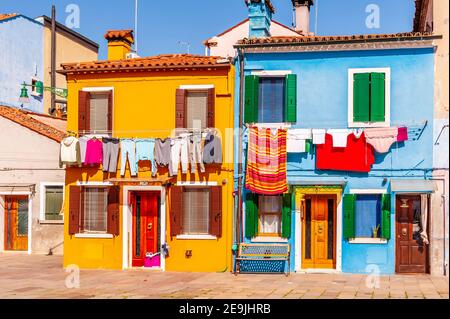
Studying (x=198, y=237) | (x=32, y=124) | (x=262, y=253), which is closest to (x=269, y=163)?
(x=262, y=253)

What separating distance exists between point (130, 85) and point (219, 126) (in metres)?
2.99

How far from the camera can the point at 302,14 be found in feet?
104

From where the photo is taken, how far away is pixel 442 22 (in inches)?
700

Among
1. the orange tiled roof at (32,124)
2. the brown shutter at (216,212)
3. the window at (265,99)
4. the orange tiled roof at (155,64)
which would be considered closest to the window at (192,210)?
the brown shutter at (216,212)

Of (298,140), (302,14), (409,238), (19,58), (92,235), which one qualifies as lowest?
(92,235)

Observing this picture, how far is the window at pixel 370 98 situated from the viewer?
59.4 ft

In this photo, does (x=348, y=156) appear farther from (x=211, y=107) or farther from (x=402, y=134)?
(x=211, y=107)

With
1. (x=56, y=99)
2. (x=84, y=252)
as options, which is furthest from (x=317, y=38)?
(x=56, y=99)

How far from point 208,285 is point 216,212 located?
3.03 metres

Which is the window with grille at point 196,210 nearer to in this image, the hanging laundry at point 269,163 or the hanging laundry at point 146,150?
the hanging laundry at point 146,150

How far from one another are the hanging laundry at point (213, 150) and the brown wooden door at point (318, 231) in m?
2.72

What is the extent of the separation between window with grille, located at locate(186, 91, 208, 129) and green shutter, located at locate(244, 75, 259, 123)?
4.08ft

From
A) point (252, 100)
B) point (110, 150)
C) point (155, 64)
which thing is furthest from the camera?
point (110, 150)
